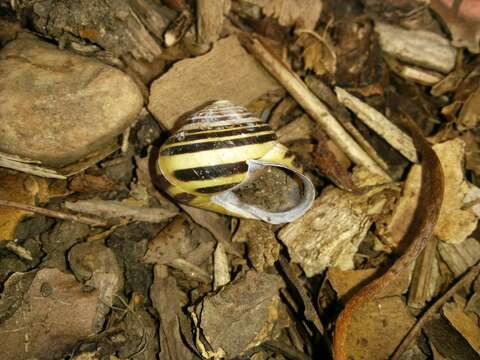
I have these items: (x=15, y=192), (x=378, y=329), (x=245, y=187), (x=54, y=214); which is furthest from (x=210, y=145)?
(x=378, y=329)

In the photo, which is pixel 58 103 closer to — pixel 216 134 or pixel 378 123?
pixel 216 134

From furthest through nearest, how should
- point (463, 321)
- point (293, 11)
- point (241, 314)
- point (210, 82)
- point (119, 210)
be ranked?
1. point (293, 11)
2. point (210, 82)
3. point (119, 210)
4. point (463, 321)
5. point (241, 314)

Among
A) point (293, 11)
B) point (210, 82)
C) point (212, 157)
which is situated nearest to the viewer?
point (212, 157)

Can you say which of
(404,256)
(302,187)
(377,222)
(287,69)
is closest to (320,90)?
(287,69)

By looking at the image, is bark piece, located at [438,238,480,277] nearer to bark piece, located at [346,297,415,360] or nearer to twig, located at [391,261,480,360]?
twig, located at [391,261,480,360]

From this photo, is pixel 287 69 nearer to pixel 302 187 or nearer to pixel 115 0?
pixel 302 187

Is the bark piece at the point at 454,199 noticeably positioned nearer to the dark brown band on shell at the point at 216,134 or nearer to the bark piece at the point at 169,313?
the dark brown band on shell at the point at 216,134
